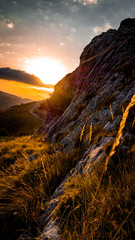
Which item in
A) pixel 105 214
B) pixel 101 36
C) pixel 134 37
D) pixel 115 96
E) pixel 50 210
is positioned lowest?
pixel 50 210

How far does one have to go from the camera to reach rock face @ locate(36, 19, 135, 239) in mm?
3682

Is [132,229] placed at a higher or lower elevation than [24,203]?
higher

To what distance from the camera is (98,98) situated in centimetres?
858

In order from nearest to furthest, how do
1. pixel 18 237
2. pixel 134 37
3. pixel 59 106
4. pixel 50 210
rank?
1. pixel 18 237
2. pixel 50 210
3. pixel 134 37
4. pixel 59 106

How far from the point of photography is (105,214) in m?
1.47

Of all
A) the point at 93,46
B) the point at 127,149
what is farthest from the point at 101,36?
the point at 127,149

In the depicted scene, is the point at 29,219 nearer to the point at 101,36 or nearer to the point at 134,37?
the point at 134,37

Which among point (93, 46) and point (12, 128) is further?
point (12, 128)

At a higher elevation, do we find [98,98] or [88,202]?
[98,98]

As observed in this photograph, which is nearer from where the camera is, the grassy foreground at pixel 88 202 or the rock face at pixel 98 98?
the grassy foreground at pixel 88 202

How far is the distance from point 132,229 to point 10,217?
246 cm

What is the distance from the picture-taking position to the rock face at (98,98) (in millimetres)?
3682

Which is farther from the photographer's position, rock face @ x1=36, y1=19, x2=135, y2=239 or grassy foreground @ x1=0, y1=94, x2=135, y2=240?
rock face @ x1=36, y1=19, x2=135, y2=239

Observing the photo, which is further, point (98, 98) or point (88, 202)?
point (98, 98)
